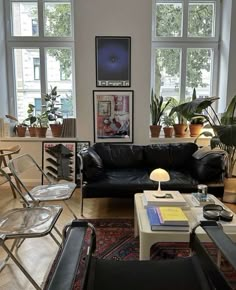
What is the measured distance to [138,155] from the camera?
3.90 meters

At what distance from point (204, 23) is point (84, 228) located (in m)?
4.02

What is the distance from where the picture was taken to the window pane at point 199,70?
15.2 ft

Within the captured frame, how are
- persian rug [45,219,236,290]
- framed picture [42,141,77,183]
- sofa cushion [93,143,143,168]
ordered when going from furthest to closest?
1. framed picture [42,141,77,183]
2. sofa cushion [93,143,143,168]
3. persian rug [45,219,236,290]

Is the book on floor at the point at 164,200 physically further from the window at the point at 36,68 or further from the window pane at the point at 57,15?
the window pane at the point at 57,15

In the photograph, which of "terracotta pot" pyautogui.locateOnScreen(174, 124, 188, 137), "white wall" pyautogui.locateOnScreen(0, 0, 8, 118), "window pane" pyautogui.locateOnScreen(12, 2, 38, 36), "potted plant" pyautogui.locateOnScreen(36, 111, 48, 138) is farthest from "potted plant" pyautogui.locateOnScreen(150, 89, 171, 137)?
"white wall" pyautogui.locateOnScreen(0, 0, 8, 118)

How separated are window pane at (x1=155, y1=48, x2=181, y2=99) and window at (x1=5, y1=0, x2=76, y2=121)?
1.32 metres

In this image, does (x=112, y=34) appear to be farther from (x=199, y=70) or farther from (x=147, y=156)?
(x=147, y=156)

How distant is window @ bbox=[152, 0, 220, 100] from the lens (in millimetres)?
4543

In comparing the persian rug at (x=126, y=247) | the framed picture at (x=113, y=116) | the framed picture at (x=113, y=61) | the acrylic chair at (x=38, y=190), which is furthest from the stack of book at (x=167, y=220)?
the framed picture at (x=113, y=61)

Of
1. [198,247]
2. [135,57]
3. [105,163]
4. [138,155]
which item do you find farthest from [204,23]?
[198,247]

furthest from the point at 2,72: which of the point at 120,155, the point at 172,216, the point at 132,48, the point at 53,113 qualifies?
the point at 172,216

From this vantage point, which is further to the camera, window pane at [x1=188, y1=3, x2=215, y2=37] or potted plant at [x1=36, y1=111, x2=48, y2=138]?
window pane at [x1=188, y1=3, x2=215, y2=37]

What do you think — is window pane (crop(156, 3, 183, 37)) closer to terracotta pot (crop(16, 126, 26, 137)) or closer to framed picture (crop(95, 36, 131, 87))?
framed picture (crop(95, 36, 131, 87))

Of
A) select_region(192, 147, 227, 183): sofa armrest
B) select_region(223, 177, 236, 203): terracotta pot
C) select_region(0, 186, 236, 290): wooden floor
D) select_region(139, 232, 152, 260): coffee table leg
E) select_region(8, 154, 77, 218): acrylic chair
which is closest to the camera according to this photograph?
select_region(139, 232, 152, 260): coffee table leg
